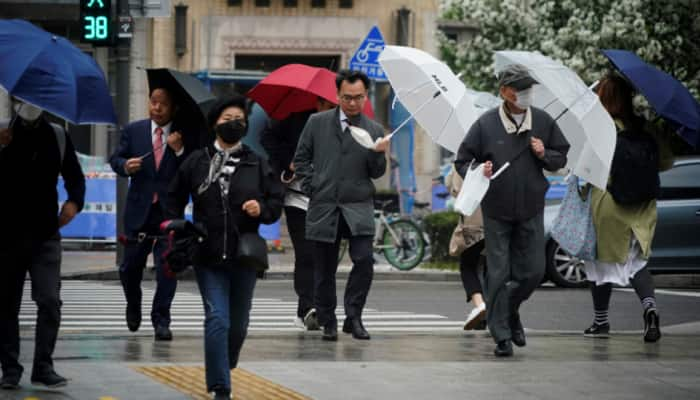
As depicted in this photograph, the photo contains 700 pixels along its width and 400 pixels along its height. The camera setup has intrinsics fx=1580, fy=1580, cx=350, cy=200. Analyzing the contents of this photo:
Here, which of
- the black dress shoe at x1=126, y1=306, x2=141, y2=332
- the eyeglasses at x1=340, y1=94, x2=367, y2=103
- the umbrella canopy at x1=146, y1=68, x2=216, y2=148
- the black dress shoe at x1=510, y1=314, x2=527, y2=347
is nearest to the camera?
the umbrella canopy at x1=146, y1=68, x2=216, y2=148

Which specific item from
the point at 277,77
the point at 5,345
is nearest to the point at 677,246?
the point at 277,77

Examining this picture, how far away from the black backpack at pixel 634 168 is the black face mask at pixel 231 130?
4.33m

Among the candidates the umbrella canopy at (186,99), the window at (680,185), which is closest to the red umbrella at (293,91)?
the umbrella canopy at (186,99)

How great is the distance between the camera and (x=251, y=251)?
830 centimetres

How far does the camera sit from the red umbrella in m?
12.6

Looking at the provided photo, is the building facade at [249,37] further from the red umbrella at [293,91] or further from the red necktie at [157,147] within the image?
the red necktie at [157,147]

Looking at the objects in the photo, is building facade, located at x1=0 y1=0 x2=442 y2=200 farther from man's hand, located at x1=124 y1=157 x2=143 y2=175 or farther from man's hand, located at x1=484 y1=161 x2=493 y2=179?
man's hand, located at x1=484 y1=161 x2=493 y2=179

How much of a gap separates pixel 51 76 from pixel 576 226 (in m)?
4.94

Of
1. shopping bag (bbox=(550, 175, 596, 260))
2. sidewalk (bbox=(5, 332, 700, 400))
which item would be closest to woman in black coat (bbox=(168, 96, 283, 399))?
sidewalk (bbox=(5, 332, 700, 400))

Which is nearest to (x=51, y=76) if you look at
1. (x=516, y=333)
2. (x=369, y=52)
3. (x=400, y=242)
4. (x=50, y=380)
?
(x=50, y=380)

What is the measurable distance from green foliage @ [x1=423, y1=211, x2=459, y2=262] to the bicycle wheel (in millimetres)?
466

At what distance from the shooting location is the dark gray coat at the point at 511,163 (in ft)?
35.0

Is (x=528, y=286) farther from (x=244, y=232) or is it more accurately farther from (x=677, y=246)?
(x=677, y=246)

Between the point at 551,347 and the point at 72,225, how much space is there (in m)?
15.0
